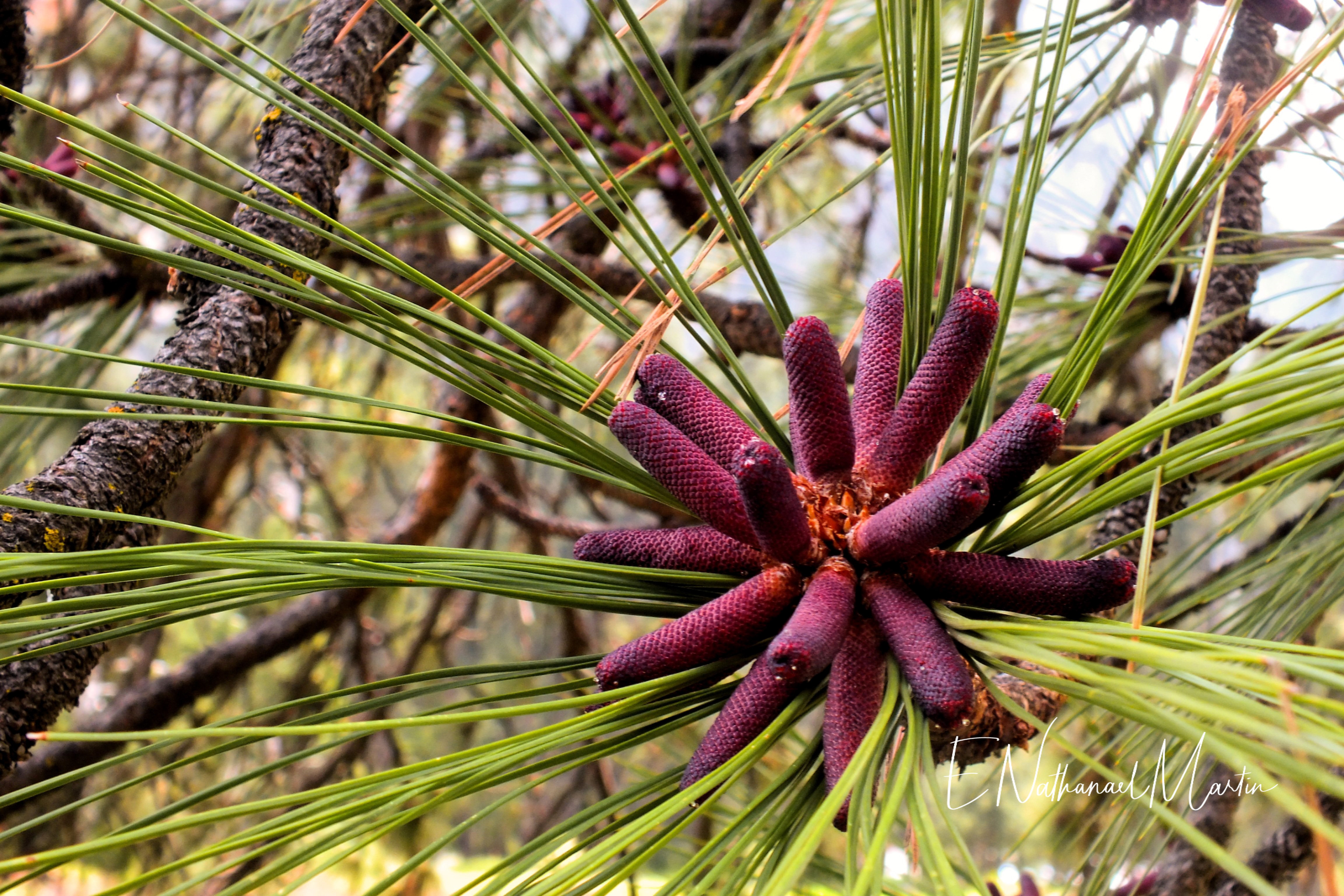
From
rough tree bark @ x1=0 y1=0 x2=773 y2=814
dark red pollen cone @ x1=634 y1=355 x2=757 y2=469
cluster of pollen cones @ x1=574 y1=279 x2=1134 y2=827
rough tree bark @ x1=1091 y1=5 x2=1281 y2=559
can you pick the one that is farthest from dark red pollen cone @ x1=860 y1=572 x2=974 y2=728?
rough tree bark @ x1=0 y1=0 x2=773 y2=814

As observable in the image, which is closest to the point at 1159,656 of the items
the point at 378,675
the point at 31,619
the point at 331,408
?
the point at 31,619

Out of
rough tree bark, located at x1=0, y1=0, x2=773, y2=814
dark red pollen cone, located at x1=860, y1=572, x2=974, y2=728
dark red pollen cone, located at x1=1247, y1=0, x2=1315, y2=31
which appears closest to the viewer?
dark red pollen cone, located at x1=860, y1=572, x2=974, y2=728

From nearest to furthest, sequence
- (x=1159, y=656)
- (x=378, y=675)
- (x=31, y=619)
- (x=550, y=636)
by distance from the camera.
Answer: (x=1159, y=656)
(x=31, y=619)
(x=378, y=675)
(x=550, y=636)

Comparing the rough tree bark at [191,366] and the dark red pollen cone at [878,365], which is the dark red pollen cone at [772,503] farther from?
the rough tree bark at [191,366]

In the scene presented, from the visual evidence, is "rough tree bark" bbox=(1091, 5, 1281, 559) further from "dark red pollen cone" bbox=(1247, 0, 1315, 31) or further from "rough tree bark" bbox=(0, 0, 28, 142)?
"rough tree bark" bbox=(0, 0, 28, 142)

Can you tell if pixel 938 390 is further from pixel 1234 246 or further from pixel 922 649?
pixel 1234 246

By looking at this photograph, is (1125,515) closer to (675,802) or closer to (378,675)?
(675,802)
